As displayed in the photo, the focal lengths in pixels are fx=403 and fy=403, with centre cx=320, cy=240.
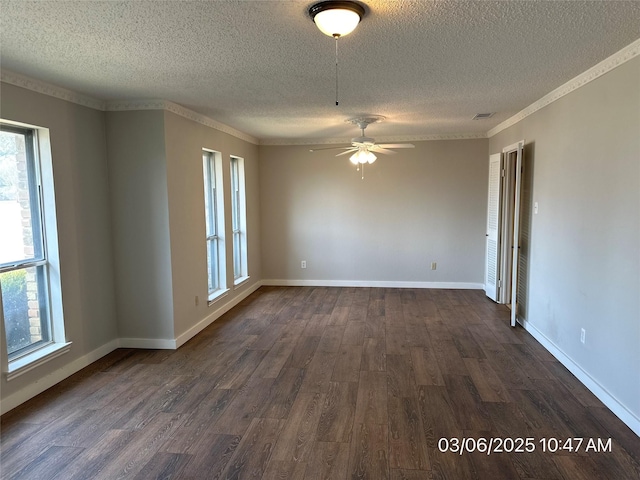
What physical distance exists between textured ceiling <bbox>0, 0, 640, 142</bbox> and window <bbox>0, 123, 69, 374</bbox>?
25.2 inches

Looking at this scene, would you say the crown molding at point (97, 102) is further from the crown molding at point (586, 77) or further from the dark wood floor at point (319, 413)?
the crown molding at point (586, 77)

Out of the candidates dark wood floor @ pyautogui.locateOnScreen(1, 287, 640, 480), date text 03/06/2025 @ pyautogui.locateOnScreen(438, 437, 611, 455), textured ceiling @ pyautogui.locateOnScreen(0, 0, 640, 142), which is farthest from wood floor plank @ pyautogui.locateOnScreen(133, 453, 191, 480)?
textured ceiling @ pyautogui.locateOnScreen(0, 0, 640, 142)

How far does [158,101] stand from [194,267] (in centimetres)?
176

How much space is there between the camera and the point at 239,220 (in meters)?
6.27

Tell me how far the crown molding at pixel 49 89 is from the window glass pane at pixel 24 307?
141 cm

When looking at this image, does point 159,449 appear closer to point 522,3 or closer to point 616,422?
point 616,422

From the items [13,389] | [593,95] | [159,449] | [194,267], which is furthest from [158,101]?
[593,95]

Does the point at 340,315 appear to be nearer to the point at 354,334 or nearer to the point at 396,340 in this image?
the point at 354,334

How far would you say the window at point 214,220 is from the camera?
17.1 feet

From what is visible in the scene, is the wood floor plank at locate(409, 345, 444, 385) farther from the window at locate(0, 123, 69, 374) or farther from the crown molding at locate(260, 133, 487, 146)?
the crown molding at locate(260, 133, 487, 146)

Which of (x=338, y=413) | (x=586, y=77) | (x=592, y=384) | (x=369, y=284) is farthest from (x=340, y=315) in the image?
(x=586, y=77)

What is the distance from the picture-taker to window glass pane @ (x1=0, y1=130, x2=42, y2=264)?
3.05m

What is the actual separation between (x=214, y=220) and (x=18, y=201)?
2346 millimetres

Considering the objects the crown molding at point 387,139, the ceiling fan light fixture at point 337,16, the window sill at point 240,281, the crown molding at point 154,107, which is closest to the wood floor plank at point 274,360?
the window sill at point 240,281
